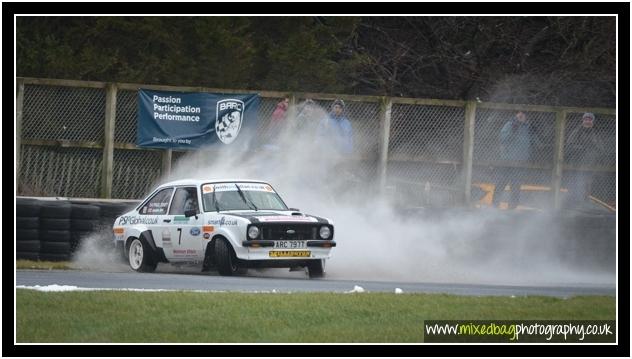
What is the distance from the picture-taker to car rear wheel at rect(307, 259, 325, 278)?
1469 cm

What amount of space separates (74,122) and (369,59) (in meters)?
9.86

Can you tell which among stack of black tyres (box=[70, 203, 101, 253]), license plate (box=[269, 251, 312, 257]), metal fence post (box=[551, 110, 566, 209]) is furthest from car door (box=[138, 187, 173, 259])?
metal fence post (box=[551, 110, 566, 209])

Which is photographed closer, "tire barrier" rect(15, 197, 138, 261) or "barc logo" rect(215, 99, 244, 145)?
"tire barrier" rect(15, 197, 138, 261)

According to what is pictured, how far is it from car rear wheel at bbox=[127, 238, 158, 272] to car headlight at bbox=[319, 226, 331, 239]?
7.97 feet

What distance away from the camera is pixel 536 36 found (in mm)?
25484

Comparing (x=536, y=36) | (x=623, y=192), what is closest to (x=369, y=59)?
(x=536, y=36)

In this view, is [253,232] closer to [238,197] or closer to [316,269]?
[316,269]

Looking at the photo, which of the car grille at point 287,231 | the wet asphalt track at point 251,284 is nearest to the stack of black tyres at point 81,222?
the wet asphalt track at point 251,284

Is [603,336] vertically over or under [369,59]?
under

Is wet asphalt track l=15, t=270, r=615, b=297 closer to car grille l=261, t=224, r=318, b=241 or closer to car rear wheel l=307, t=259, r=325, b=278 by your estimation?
car rear wheel l=307, t=259, r=325, b=278

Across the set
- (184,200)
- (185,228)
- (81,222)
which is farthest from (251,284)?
(81,222)

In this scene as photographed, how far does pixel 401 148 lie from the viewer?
17969mm

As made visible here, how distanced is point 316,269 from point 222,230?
4.38 ft

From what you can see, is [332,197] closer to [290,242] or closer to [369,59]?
[290,242]
